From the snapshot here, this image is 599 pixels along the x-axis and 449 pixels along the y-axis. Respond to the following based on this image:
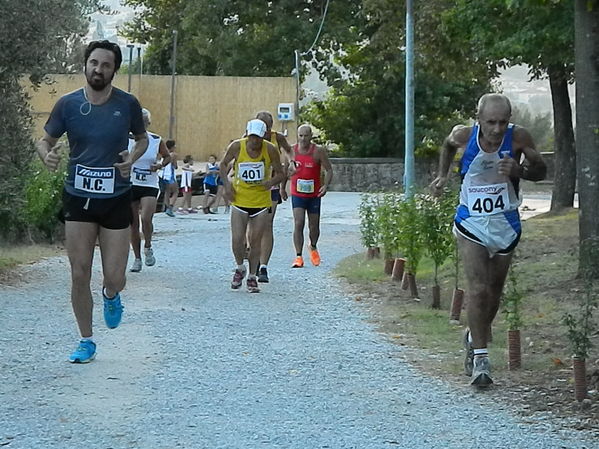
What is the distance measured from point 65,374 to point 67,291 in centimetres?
501

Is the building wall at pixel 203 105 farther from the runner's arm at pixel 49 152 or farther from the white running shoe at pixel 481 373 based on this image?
the white running shoe at pixel 481 373

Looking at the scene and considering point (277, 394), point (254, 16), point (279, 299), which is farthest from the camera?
point (254, 16)

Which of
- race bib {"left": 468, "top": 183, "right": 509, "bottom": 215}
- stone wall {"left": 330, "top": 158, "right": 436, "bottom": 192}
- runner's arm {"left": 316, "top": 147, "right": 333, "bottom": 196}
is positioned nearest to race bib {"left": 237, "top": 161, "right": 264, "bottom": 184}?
runner's arm {"left": 316, "top": 147, "right": 333, "bottom": 196}

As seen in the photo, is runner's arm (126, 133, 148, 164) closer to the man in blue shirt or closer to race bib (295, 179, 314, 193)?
the man in blue shirt

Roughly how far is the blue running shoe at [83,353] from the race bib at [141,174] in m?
5.71

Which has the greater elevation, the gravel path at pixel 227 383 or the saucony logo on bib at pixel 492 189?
the saucony logo on bib at pixel 492 189

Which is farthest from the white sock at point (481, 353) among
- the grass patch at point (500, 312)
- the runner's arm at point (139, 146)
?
the runner's arm at point (139, 146)

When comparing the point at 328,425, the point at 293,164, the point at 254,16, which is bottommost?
the point at 328,425

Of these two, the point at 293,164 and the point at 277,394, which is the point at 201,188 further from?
the point at 277,394

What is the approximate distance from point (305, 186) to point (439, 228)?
383cm

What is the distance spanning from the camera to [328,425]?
23.3 feet

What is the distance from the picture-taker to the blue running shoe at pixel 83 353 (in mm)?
8805

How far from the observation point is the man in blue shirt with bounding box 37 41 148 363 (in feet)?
28.2

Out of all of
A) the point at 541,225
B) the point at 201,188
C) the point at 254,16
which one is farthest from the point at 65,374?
the point at 254,16
